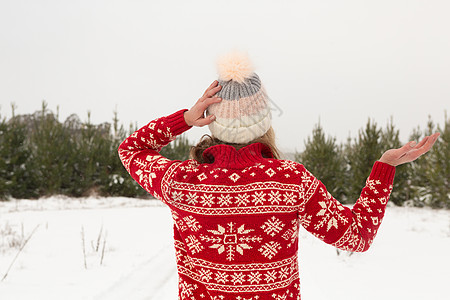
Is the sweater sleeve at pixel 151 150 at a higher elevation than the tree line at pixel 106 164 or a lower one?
higher

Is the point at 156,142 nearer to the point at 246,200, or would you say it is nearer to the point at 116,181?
the point at 246,200

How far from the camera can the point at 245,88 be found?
134 cm

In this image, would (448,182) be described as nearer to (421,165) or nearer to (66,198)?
(421,165)

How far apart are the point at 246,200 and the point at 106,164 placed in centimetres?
1878

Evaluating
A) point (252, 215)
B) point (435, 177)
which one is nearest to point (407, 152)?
point (252, 215)

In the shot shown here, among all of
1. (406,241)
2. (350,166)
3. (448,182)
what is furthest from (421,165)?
(406,241)

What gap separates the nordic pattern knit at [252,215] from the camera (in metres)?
1.22

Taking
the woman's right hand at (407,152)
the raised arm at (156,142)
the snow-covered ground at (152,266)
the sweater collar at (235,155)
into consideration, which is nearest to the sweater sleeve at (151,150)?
the raised arm at (156,142)

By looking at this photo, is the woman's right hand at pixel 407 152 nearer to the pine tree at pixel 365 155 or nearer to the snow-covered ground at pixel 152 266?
the snow-covered ground at pixel 152 266

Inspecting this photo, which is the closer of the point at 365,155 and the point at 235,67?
→ the point at 235,67

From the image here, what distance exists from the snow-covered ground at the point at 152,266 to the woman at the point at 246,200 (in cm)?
281

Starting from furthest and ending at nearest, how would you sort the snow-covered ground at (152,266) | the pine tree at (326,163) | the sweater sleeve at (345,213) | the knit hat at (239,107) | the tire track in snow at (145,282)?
the pine tree at (326,163) → the snow-covered ground at (152,266) → the tire track in snow at (145,282) → the knit hat at (239,107) → the sweater sleeve at (345,213)

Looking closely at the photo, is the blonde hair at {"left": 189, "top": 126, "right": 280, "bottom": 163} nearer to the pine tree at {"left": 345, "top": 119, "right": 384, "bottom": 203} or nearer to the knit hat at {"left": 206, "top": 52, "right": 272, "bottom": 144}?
the knit hat at {"left": 206, "top": 52, "right": 272, "bottom": 144}

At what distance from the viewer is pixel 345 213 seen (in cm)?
124
